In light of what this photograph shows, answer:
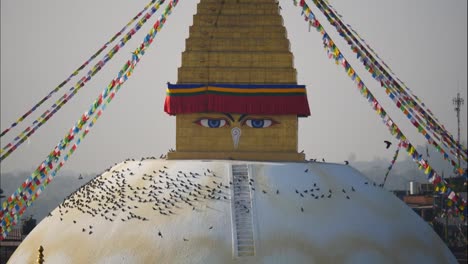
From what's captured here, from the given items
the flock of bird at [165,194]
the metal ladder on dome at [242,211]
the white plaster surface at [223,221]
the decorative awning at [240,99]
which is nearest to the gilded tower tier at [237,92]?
the decorative awning at [240,99]

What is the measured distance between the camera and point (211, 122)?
3244cm

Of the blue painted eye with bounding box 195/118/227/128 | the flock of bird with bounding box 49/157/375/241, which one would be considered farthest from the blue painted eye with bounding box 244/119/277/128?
the flock of bird with bounding box 49/157/375/241

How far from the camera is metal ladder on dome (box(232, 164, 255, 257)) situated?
2817 cm

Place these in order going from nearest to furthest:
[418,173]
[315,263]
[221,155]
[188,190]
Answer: [315,263]
[188,190]
[221,155]
[418,173]

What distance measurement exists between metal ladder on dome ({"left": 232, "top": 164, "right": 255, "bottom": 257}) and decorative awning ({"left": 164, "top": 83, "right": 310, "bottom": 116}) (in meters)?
2.17

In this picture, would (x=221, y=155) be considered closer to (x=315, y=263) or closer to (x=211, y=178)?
(x=211, y=178)

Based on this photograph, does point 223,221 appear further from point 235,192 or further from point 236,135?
point 236,135

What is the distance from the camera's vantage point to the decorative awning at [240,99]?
32125mm

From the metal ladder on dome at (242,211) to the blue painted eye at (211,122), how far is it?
6.41 feet

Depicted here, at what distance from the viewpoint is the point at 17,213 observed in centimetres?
3259

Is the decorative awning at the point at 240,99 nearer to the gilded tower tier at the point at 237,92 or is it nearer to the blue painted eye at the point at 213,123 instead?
the gilded tower tier at the point at 237,92

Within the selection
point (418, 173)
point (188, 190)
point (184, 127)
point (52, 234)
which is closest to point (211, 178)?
point (188, 190)

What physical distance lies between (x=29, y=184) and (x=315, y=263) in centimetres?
967

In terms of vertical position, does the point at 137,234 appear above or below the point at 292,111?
below
